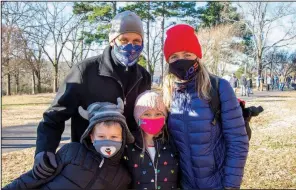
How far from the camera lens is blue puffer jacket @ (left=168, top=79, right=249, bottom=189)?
6.36 ft

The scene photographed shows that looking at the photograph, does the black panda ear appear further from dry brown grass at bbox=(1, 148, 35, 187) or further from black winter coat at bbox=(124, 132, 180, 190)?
dry brown grass at bbox=(1, 148, 35, 187)

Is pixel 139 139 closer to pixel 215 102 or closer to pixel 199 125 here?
pixel 199 125

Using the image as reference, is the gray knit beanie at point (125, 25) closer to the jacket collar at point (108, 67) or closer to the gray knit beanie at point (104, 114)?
the jacket collar at point (108, 67)

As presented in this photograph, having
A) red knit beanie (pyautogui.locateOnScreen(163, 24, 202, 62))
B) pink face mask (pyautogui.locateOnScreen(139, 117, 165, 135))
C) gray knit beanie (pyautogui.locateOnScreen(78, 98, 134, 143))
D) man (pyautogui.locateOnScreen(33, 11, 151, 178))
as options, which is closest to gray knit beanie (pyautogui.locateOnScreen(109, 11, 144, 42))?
man (pyautogui.locateOnScreen(33, 11, 151, 178))

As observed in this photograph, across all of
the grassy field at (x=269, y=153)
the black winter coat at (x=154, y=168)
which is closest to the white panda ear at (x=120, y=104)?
the black winter coat at (x=154, y=168)

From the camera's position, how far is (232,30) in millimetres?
7480

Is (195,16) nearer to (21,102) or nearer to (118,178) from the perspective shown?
(118,178)

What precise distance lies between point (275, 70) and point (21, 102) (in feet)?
29.6

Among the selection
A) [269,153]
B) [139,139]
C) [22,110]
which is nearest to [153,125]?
[139,139]

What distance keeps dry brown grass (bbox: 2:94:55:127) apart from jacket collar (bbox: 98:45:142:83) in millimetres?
6401

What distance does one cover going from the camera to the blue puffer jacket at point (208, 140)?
1939 mm

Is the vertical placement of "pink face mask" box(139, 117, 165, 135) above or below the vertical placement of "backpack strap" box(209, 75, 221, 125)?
below

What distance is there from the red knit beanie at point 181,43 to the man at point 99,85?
0.20 meters

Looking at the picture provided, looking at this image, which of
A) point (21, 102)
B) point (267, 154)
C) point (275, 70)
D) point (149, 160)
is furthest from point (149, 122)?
point (21, 102)
